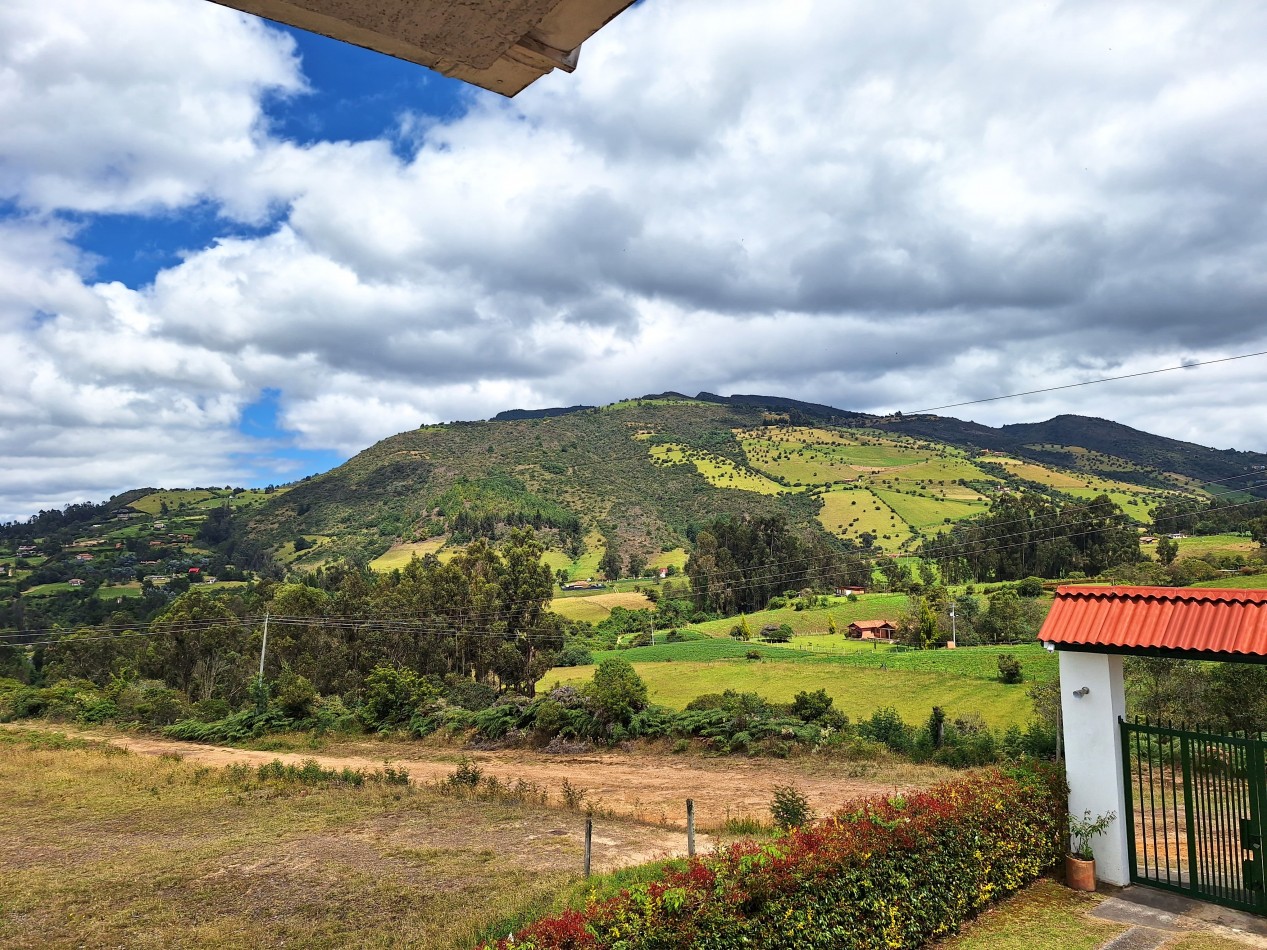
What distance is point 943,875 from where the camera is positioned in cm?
767

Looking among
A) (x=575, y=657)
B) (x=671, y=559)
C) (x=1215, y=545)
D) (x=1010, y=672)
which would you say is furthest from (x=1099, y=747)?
(x=671, y=559)

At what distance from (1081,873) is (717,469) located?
468 ft

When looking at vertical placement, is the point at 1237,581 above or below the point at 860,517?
below

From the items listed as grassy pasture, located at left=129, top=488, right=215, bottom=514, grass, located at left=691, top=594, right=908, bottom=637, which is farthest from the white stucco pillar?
grassy pasture, located at left=129, top=488, right=215, bottom=514

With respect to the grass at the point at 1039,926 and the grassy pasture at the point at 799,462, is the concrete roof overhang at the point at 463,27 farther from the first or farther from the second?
the grassy pasture at the point at 799,462

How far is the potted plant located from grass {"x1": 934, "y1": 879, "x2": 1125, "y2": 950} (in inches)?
6.9

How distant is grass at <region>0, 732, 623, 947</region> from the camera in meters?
9.53

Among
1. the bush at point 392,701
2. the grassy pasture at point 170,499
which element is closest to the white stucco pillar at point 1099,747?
the bush at point 392,701

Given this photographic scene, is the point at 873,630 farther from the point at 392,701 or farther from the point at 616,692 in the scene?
the point at 392,701

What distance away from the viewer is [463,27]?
1574 millimetres

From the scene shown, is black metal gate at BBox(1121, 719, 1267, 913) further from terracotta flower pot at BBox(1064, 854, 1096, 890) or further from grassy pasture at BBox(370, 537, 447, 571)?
grassy pasture at BBox(370, 537, 447, 571)

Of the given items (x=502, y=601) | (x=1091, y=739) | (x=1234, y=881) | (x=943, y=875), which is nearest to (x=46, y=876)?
(x=943, y=875)

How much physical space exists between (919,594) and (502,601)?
3972 cm

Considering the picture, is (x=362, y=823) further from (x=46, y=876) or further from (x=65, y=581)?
(x=65, y=581)
